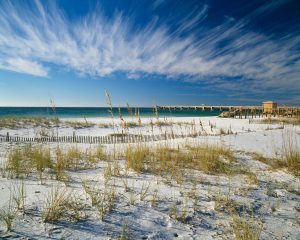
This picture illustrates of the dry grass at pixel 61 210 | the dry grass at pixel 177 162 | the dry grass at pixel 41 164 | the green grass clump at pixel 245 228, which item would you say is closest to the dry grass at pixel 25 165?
the dry grass at pixel 41 164

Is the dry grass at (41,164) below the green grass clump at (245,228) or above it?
above

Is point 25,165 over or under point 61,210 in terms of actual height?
over

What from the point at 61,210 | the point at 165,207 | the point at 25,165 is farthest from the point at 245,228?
the point at 25,165

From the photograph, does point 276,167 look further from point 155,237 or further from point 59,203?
point 59,203

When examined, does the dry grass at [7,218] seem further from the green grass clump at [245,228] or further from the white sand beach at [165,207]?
the green grass clump at [245,228]

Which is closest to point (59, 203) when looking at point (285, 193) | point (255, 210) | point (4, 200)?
point (4, 200)

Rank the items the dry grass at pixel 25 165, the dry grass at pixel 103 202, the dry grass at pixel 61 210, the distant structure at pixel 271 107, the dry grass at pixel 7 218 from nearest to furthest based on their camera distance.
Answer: the dry grass at pixel 7 218
the dry grass at pixel 61 210
the dry grass at pixel 103 202
the dry grass at pixel 25 165
the distant structure at pixel 271 107

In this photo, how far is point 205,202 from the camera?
3350 mm

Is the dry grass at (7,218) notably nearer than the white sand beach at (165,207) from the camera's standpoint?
Yes

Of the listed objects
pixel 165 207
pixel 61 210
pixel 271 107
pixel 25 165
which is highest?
pixel 271 107

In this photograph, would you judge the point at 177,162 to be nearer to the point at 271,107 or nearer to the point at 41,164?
the point at 41,164

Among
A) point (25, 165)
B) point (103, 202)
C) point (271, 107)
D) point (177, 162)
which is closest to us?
point (103, 202)

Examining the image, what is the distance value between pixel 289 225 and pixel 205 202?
1.06m

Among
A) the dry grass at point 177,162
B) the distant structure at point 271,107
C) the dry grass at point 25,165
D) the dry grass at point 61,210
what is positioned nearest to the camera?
the dry grass at point 61,210
